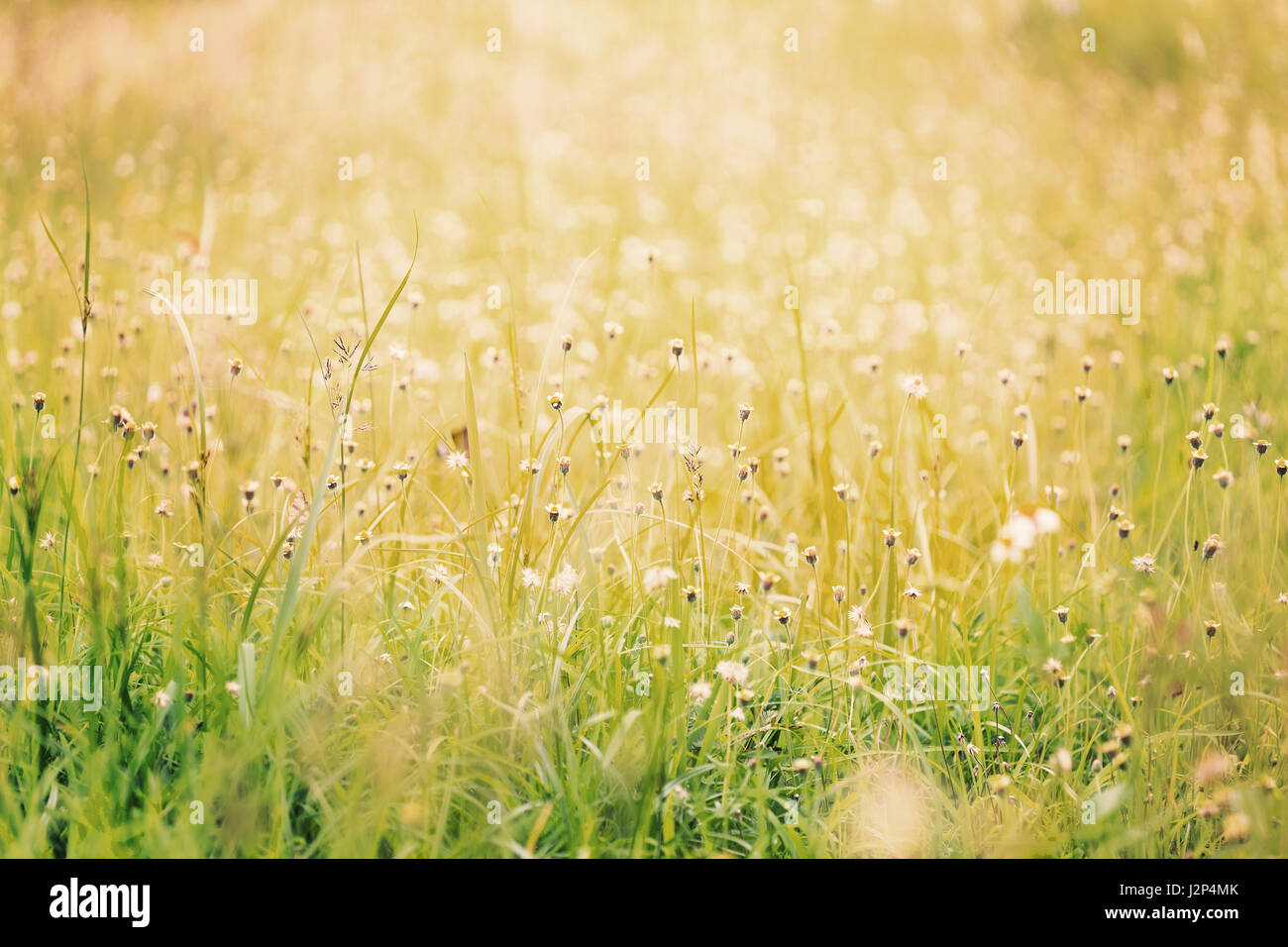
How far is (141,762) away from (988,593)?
2129 millimetres

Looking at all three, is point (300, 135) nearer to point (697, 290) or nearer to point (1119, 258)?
point (697, 290)

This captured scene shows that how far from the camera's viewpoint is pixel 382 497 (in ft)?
9.77

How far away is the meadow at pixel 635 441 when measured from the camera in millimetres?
2137

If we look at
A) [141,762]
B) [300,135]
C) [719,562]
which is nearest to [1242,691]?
[719,562]

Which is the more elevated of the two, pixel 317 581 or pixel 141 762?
pixel 317 581

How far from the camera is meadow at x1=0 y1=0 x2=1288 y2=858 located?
84.1 inches

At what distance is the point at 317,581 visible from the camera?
8.30ft

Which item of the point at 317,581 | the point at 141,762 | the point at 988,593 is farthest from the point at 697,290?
the point at 141,762

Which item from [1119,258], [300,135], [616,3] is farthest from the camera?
[616,3]

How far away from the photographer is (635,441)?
111 inches

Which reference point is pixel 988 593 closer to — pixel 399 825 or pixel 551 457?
pixel 551 457
